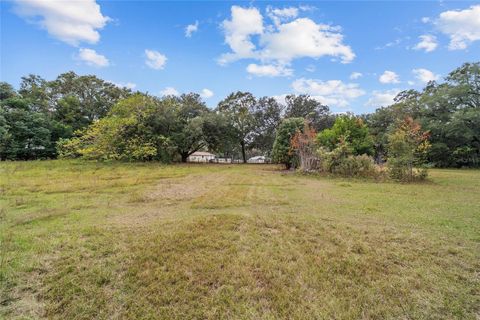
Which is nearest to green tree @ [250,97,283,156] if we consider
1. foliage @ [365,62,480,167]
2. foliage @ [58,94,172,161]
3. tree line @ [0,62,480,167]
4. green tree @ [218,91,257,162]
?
green tree @ [218,91,257,162]

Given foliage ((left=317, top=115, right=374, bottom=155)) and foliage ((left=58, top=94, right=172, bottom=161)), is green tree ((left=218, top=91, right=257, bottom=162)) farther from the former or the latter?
foliage ((left=317, top=115, right=374, bottom=155))

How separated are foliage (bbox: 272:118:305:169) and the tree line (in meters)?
0.09

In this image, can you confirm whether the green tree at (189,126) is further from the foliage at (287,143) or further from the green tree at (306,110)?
the green tree at (306,110)

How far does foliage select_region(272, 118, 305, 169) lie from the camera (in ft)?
57.5

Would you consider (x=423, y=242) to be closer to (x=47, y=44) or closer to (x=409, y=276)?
(x=409, y=276)

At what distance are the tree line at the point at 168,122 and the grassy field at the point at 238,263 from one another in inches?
452

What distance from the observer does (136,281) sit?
8.24ft

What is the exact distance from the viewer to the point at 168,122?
72.6 ft

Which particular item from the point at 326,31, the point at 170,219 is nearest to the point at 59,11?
the point at 170,219

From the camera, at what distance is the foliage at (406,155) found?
10461mm

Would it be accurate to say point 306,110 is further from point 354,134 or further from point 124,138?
point 124,138

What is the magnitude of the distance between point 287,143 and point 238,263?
613 inches

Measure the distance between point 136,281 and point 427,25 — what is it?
11544 mm

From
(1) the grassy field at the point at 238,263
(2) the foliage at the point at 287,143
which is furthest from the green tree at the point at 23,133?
(2) the foliage at the point at 287,143
